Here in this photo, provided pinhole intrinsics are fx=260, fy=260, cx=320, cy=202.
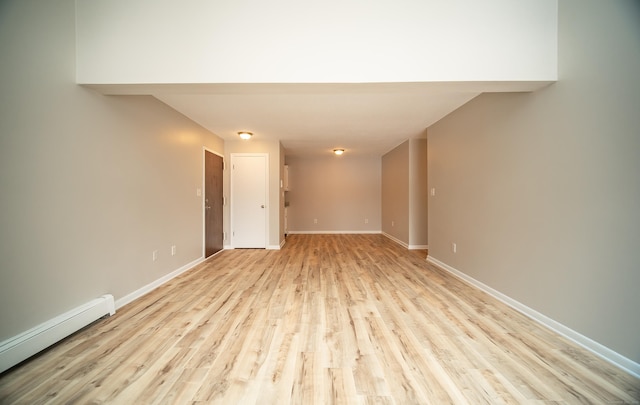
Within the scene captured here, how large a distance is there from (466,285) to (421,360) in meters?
1.83

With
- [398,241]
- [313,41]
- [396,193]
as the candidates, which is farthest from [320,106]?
[398,241]

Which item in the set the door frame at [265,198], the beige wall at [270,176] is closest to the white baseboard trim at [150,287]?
the door frame at [265,198]

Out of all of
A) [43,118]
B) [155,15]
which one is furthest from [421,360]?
[155,15]

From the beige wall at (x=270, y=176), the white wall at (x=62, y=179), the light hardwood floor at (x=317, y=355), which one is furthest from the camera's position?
the beige wall at (x=270, y=176)

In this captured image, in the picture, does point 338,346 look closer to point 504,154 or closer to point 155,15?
point 504,154

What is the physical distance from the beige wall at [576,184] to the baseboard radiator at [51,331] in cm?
375

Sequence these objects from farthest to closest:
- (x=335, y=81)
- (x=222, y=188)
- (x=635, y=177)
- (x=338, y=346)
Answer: (x=222, y=188)
(x=335, y=81)
(x=338, y=346)
(x=635, y=177)

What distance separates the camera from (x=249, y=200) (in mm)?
5445

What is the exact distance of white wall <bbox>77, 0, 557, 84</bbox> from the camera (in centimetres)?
206

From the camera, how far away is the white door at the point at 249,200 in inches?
212

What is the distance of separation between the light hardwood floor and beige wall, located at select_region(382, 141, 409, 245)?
294 cm

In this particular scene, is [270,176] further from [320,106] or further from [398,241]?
[398,241]

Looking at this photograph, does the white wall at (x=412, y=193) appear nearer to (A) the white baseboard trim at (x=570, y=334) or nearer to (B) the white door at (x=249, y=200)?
(A) the white baseboard trim at (x=570, y=334)

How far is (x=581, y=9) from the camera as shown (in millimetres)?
1867
